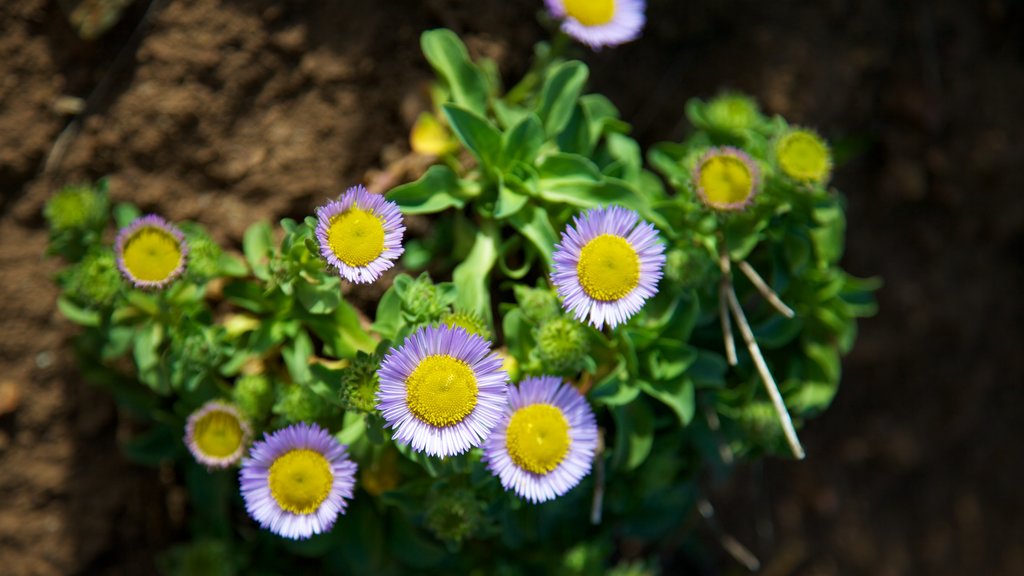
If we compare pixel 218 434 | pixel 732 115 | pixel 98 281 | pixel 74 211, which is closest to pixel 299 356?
pixel 218 434

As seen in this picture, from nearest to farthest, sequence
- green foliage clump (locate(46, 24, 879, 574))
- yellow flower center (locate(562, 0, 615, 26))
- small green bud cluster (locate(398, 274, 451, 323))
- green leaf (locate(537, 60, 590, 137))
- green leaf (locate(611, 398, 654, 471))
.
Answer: small green bud cluster (locate(398, 274, 451, 323)) → green foliage clump (locate(46, 24, 879, 574)) → green leaf (locate(611, 398, 654, 471)) → green leaf (locate(537, 60, 590, 137)) → yellow flower center (locate(562, 0, 615, 26))

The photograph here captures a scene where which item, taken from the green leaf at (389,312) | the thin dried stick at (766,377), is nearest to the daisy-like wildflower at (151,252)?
the green leaf at (389,312)

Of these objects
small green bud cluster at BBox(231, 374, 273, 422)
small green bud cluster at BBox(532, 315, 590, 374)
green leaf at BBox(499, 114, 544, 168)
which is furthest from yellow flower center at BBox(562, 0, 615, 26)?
small green bud cluster at BBox(231, 374, 273, 422)

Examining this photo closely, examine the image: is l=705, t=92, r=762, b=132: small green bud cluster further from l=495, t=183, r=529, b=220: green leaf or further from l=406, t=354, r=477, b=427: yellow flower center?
l=406, t=354, r=477, b=427: yellow flower center

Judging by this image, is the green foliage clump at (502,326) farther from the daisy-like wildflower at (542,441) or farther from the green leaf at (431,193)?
the daisy-like wildflower at (542,441)

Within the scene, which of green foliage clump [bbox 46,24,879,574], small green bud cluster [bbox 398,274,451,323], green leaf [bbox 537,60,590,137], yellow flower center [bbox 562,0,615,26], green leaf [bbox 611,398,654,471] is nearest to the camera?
small green bud cluster [bbox 398,274,451,323]

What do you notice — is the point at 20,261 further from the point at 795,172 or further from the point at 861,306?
the point at 861,306
